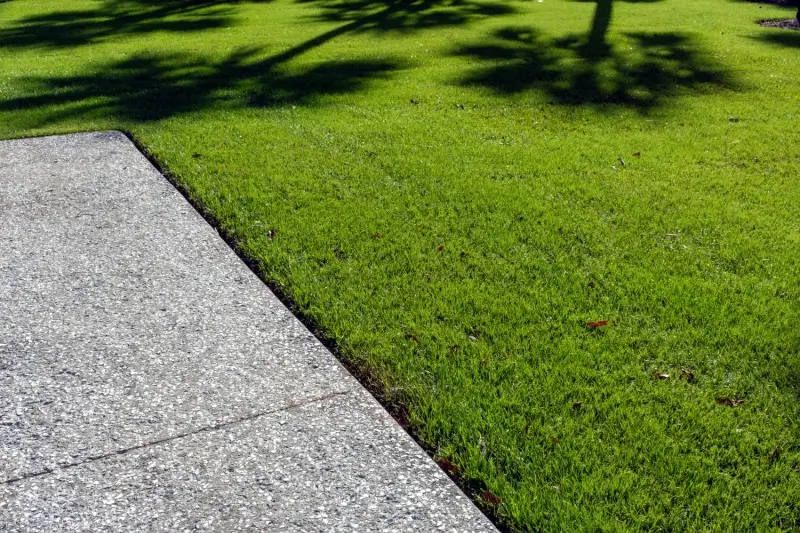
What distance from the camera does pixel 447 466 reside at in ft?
9.27

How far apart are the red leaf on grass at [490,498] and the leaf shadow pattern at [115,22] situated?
36.7 feet

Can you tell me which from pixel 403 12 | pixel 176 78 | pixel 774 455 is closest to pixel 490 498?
pixel 774 455

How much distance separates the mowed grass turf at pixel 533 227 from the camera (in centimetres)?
291

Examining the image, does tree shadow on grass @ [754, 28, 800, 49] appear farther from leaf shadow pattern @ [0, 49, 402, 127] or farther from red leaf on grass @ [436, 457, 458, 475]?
red leaf on grass @ [436, 457, 458, 475]

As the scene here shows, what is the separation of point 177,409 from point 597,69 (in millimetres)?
7644

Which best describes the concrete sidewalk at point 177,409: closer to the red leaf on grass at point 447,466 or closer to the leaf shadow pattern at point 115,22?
the red leaf on grass at point 447,466

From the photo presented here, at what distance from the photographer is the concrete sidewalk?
2.58 m

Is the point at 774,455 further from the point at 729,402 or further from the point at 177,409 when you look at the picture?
the point at 177,409

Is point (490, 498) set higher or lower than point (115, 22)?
lower

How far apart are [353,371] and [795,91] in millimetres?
7213

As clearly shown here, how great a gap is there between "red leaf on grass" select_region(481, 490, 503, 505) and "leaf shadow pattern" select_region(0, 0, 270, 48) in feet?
36.7

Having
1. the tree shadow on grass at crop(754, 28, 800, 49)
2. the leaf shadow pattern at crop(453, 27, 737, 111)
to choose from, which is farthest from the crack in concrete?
the tree shadow on grass at crop(754, 28, 800, 49)

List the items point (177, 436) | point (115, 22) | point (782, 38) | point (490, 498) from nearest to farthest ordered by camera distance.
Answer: point (490, 498), point (177, 436), point (782, 38), point (115, 22)

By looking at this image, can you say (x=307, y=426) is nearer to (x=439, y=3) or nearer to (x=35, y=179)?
(x=35, y=179)
